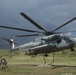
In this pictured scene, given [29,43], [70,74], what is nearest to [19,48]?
[29,43]

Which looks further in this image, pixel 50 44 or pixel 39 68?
pixel 50 44

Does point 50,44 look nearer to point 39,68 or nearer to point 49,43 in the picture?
point 49,43

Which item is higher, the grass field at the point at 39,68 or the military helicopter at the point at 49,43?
the military helicopter at the point at 49,43

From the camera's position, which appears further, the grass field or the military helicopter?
the military helicopter

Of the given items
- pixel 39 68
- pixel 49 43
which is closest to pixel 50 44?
pixel 49 43

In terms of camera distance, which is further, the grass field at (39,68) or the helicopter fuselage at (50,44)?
the helicopter fuselage at (50,44)

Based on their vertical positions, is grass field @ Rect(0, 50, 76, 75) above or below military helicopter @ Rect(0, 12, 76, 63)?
below

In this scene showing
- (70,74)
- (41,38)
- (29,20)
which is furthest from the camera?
(41,38)

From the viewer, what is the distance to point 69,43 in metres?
46.6

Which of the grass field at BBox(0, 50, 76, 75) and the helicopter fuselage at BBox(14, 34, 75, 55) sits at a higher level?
the helicopter fuselage at BBox(14, 34, 75, 55)

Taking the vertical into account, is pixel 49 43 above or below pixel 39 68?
above

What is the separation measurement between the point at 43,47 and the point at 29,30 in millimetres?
3108

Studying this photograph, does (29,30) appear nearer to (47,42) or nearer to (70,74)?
(47,42)

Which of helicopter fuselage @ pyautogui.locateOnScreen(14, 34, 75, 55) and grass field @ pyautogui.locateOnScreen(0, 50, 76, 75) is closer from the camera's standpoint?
grass field @ pyautogui.locateOnScreen(0, 50, 76, 75)
